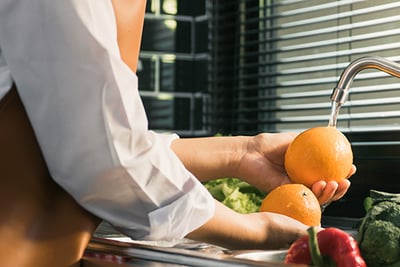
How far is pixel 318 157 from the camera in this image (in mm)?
1280

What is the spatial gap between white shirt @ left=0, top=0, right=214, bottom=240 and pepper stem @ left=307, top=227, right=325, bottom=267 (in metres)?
0.13

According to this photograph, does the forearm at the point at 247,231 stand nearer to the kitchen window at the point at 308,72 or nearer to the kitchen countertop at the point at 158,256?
the kitchen countertop at the point at 158,256

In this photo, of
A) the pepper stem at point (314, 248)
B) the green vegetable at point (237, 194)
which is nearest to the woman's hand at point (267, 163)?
the green vegetable at point (237, 194)

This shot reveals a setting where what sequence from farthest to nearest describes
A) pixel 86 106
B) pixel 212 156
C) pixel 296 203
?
pixel 212 156, pixel 296 203, pixel 86 106

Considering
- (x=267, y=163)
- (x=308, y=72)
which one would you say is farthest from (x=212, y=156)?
(x=308, y=72)

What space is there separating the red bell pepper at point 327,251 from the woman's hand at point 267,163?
0.39 metres

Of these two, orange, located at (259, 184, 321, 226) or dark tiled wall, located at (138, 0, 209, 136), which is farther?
dark tiled wall, located at (138, 0, 209, 136)

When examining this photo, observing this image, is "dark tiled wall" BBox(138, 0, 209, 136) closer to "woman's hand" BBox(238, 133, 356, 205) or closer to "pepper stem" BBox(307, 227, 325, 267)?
"woman's hand" BBox(238, 133, 356, 205)

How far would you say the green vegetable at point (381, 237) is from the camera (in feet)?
3.22

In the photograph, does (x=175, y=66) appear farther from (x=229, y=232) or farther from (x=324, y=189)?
(x=229, y=232)

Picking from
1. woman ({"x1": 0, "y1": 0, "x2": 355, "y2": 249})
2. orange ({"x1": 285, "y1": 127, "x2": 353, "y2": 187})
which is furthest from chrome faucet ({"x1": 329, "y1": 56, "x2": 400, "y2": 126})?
woman ({"x1": 0, "y1": 0, "x2": 355, "y2": 249})

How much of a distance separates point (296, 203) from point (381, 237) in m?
0.25

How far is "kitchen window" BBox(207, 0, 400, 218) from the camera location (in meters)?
1.80

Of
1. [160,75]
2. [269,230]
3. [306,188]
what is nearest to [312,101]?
[160,75]
